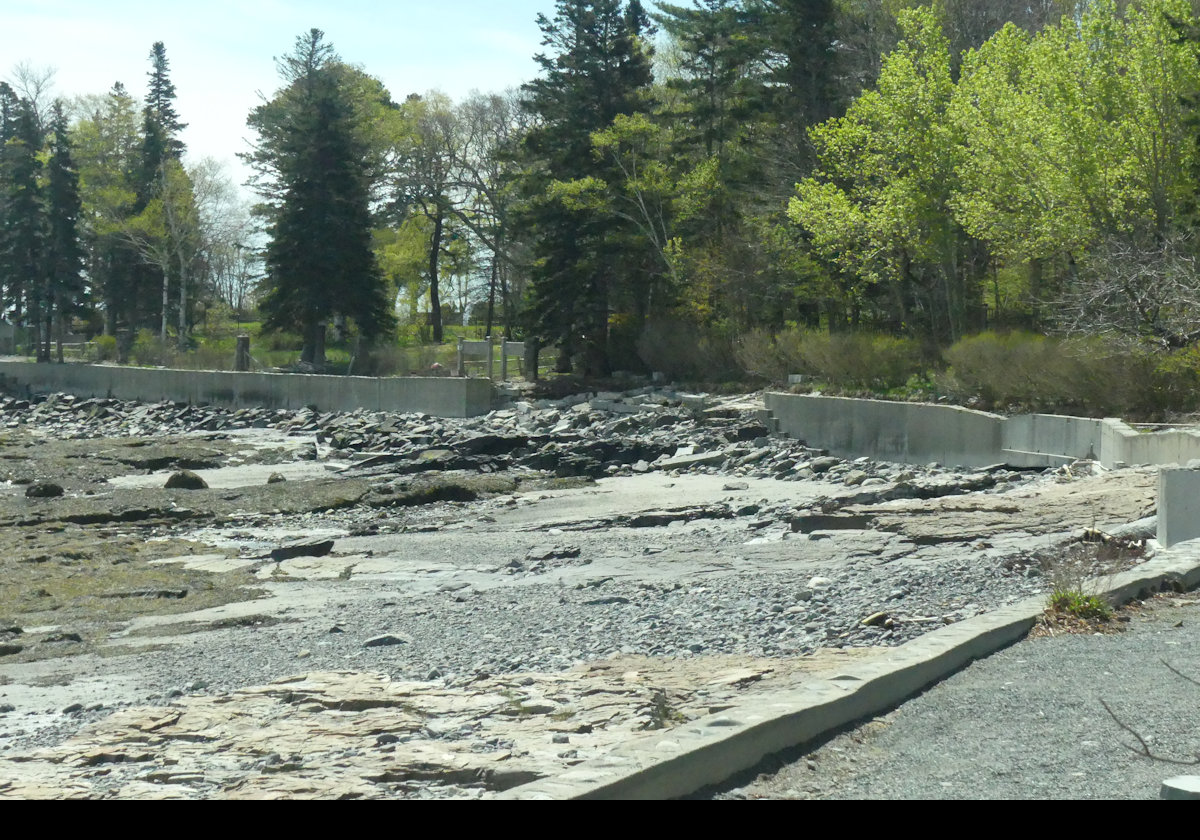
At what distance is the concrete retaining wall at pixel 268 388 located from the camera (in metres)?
42.0

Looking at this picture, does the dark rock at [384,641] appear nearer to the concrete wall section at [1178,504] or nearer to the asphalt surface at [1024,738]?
the asphalt surface at [1024,738]

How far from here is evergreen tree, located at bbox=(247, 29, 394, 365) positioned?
5306 cm

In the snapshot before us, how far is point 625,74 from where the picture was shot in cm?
4550

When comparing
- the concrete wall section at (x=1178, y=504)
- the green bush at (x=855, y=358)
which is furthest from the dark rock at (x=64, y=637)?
the green bush at (x=855, y=358)

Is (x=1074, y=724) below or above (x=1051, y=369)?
below

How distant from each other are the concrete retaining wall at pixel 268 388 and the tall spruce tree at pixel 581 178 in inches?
176

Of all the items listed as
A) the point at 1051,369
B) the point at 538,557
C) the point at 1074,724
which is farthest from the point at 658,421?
the point at 1074,724

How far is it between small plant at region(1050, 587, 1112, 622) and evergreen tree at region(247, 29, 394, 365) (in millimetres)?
46642

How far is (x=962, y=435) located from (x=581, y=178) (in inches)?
903

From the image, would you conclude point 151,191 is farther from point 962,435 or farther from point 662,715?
point 662,715

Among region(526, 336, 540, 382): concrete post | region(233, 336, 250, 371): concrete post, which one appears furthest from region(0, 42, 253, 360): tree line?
region(526, 336, 540, 382): concrete post

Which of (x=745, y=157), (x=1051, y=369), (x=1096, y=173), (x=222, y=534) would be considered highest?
(x=745, y=157)

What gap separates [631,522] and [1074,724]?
1382 cm

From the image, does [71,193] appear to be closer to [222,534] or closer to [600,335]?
[600,335]
